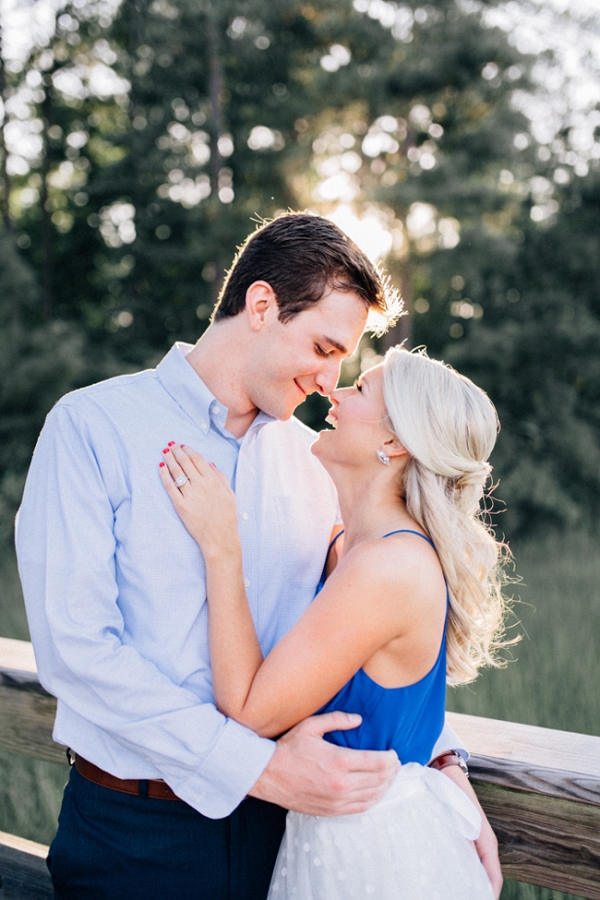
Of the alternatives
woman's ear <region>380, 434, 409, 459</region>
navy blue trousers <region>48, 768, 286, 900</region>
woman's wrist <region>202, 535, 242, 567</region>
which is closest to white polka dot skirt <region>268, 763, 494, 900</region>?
navy blue trousers <region>48, 768, 286, 900</region>

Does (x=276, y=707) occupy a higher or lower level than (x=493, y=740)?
higher

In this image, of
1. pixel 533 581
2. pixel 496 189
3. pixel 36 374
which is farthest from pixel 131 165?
pixel 533 581

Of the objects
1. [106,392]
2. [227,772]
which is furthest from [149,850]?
[106,392]

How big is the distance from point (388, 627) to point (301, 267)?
3.07 ft

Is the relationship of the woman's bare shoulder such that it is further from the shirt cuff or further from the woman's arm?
the shirt cuff

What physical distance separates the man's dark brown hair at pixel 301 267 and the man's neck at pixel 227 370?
0.09m

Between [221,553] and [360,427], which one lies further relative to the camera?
[360,427]

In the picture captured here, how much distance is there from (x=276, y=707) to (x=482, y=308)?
1071cm

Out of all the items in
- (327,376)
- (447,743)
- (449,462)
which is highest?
(327,376)

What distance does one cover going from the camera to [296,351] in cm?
203

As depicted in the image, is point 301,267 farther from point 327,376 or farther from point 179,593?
point 179,593

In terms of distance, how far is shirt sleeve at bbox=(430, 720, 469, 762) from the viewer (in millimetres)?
1747

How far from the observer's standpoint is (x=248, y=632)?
1651mm

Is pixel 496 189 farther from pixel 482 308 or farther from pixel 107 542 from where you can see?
pixel 107 542
